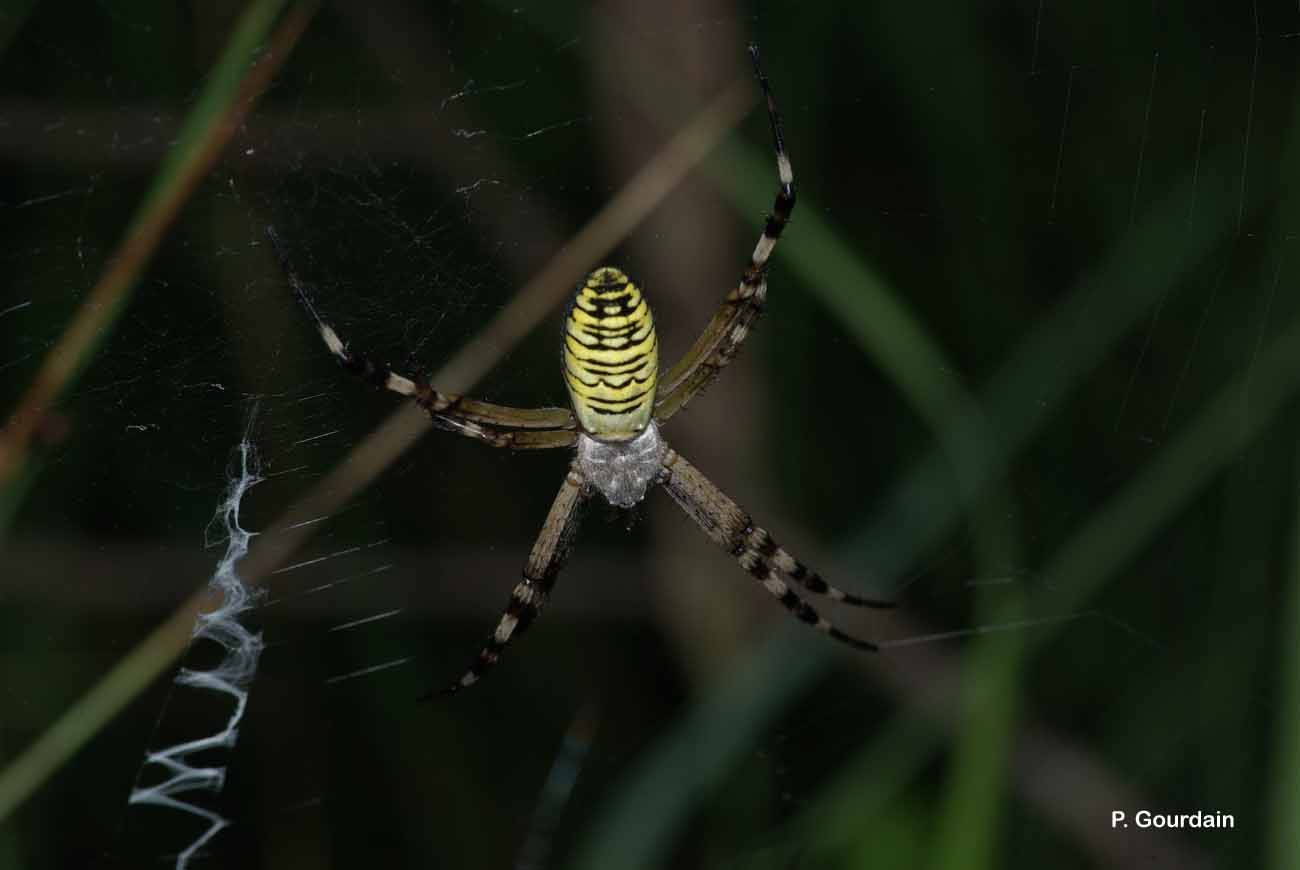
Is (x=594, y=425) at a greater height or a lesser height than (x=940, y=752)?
greater

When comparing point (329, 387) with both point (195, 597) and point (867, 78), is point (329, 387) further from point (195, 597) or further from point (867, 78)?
point (867, 78)

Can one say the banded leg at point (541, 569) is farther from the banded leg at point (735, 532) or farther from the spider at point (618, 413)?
the banded leg at point (735, 532)

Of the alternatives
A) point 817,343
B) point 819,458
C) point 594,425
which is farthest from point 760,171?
point 819,458

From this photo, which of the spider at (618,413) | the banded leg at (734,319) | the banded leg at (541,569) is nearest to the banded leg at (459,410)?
the spider at (618,413)

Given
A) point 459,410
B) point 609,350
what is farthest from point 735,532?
point 609,350

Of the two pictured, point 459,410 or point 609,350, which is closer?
point 609,350

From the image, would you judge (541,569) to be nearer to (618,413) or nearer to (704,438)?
(618,413)
